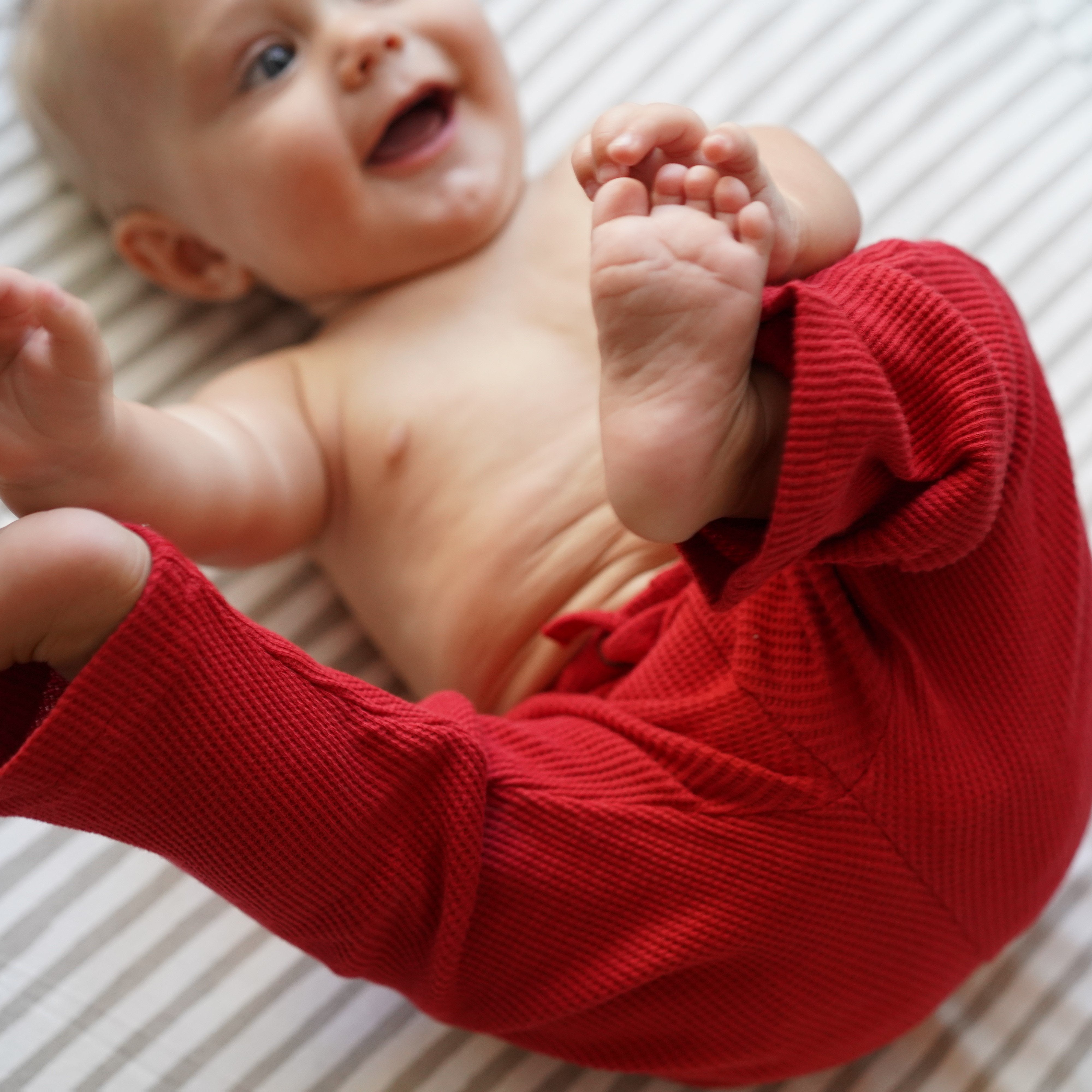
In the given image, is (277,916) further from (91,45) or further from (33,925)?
(91,45)

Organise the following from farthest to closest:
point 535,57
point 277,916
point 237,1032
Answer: point 535,57 < point 237,1032 < point 277,916

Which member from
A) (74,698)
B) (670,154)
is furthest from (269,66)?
(74,698)

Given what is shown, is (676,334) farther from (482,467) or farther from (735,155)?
(482,467)

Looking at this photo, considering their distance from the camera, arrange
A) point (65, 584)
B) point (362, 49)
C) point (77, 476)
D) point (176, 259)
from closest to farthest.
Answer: point (65, 584) < point (77, 476) < point (362, 49) < point (176, 259)

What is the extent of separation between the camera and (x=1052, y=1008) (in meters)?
0.92

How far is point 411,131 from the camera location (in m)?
0.94

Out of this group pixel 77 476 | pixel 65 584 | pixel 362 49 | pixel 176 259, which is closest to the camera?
pixel 65 584

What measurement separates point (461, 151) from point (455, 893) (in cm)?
59

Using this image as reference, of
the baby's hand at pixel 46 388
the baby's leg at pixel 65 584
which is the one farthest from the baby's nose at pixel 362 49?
the baby's leg at pixel 65 584

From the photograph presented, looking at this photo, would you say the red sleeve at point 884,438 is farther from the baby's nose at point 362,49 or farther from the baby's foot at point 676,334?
the baby's nose at point 362,49

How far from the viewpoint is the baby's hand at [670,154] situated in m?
0.58

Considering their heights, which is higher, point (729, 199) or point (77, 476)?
point (729, 199)

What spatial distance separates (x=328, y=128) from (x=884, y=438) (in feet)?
1.73

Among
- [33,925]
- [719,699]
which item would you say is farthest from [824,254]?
[33,925]
